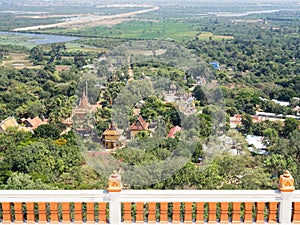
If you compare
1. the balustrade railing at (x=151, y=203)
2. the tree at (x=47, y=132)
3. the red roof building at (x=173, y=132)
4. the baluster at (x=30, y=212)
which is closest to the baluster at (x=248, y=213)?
the balustrade railing at (x=151, y=203)

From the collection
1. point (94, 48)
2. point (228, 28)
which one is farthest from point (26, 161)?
point (228, 28)

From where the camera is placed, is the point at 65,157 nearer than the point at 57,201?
No

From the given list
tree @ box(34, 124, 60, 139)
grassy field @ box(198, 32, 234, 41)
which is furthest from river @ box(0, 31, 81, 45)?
tree @ box(34, 124, 60, 139)

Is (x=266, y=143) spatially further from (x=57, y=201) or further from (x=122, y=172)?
(x=57, y=201)

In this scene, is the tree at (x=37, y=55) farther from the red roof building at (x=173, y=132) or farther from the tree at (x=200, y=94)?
the tree at (x=200, y=94)

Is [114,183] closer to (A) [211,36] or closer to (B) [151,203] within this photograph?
(B) [151,203]

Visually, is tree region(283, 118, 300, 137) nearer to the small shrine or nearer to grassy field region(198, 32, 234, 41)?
the small shrine
